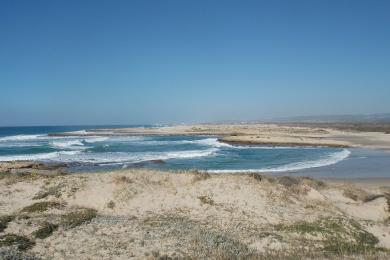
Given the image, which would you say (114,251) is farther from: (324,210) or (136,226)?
(324,210)

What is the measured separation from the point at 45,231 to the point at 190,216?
503cm

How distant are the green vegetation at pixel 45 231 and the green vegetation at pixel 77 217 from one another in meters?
0.43

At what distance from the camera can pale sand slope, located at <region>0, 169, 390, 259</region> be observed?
1234 centimetres

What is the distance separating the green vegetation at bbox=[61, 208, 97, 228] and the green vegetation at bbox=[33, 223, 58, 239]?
0.43 meters

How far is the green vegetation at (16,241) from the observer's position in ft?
39.7

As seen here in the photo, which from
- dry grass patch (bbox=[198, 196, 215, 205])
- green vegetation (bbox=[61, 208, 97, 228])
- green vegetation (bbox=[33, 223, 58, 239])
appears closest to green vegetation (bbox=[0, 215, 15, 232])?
green vegetation (bbox=[33, 223, 58, 239])

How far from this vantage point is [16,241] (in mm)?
12422

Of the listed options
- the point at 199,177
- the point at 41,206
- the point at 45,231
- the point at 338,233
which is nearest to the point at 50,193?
the point at 41,206

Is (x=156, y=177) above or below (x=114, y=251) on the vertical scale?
above

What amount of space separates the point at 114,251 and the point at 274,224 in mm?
5742

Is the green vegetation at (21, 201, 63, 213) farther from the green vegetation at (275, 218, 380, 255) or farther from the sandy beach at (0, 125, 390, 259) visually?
the green vegetation at (275, 218, 380, 255)

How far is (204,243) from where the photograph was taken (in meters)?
12.6

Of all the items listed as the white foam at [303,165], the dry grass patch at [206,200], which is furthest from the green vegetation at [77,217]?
the white foam at [303,165]

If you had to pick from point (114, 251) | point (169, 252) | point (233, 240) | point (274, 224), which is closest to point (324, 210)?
point (274, 224)
